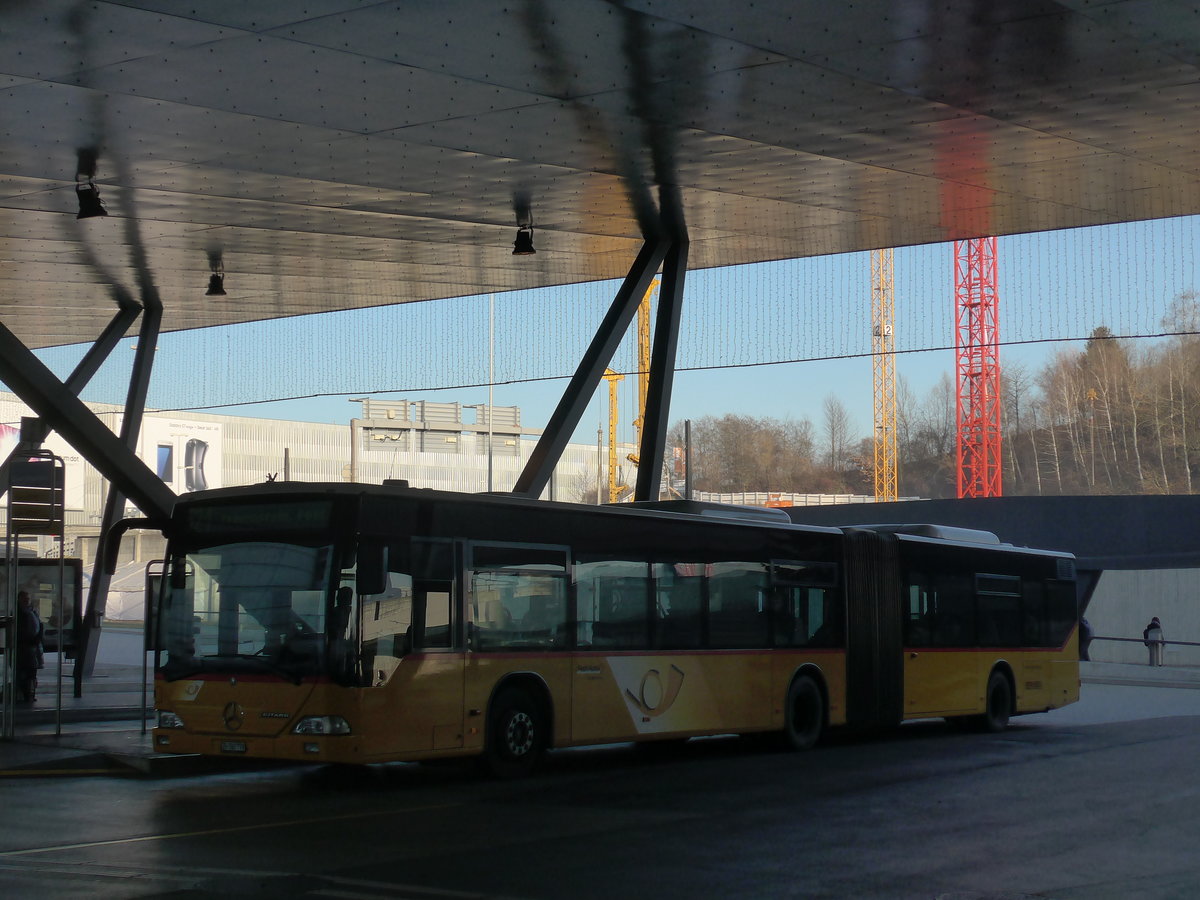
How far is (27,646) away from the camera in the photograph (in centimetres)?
2203

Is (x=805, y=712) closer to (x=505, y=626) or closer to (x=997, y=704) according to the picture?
(x=997, y=704)

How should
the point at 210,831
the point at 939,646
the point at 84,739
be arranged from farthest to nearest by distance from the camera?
the point at 939,646 < the point at 84,739 < the point at 210,831

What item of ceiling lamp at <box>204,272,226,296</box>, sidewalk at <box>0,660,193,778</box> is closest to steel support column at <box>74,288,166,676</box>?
sidewalk at <box>0,660,193,778</box>

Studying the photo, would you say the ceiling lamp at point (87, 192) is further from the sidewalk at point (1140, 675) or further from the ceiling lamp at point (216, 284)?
the sidewalk at point (1140, 675)

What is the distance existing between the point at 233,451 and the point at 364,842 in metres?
109

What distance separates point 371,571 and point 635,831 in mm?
3710

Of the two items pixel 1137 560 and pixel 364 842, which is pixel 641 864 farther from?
pixel 1137 560

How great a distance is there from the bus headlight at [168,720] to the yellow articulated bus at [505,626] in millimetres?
17

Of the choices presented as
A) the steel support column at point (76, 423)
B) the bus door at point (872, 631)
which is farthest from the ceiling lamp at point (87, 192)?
the bus door at point (872, 631)

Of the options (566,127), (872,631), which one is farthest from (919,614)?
(566,127)

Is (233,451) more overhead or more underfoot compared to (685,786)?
more overhead

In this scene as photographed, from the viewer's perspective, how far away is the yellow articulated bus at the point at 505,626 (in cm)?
1316

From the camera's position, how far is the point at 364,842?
1012 centimetres

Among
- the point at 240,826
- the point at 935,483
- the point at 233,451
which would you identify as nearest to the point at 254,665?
the point at 240,826
